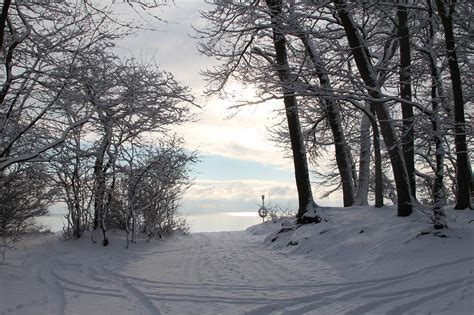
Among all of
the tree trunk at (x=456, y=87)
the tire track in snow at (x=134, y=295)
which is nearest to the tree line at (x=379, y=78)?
the tree trunk at (x=456, y=87)

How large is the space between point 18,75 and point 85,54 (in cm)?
127

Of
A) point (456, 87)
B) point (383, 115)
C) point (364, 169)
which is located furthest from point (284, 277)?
point (364, 169)

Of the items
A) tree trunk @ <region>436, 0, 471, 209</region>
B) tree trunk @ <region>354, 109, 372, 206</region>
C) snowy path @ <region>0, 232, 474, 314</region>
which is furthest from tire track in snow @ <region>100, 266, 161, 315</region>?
tree trunk @ <region>354, 109, 372, 206</region>

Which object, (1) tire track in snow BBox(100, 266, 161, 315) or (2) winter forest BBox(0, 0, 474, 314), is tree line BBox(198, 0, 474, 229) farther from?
(1) tire track in snow BBox(100, 266, 161, 315)

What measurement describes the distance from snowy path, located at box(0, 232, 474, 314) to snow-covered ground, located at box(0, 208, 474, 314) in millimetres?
14

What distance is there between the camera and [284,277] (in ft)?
25.6

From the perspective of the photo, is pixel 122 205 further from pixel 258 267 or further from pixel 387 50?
pixel 387 50

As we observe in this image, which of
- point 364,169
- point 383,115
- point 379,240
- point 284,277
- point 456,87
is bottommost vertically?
point 284,277

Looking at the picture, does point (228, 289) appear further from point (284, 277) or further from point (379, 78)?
point (379, 78)

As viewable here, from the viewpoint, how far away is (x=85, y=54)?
8.08 meters

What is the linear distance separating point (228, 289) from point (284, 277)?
53.4 inches

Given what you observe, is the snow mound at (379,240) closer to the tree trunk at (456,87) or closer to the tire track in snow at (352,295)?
the tire track in snow at (352,295)

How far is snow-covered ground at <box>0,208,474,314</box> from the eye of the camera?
560 cm

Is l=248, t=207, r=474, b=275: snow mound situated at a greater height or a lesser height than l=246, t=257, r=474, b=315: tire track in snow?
greater
